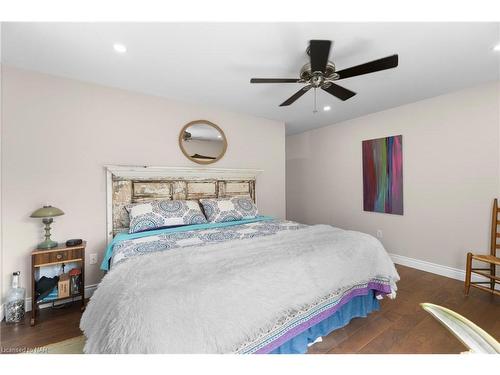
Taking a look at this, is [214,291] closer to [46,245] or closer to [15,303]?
[46,245]

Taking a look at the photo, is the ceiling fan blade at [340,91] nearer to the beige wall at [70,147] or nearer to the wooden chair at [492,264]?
the beige wall at [70,147]

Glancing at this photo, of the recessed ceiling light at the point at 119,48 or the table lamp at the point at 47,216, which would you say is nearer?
the recessed ceiling light at the point at 119,48

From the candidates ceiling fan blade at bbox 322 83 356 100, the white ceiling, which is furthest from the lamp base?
ceiling fan blade at bbox 322 83 356 100

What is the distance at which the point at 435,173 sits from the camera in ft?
9.55

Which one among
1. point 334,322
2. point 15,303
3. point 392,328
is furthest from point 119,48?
point 392,328

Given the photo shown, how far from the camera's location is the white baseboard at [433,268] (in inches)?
106

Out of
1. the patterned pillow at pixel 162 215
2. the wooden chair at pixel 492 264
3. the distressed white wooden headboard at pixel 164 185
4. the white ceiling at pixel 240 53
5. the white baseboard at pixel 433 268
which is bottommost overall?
the white baseboard at pixel 433 268

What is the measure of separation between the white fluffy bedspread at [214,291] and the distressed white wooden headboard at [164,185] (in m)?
1.37

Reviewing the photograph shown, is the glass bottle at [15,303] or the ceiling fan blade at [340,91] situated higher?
the ceiling fan blade at [340,91]

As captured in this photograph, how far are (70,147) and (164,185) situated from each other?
1039mm

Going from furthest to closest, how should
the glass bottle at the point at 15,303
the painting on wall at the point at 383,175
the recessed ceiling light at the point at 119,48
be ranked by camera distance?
the painting on wall at the point at 383,175 < the glass bottle at the point at 15,303 < the recessed ceiling light at the point at 119,48

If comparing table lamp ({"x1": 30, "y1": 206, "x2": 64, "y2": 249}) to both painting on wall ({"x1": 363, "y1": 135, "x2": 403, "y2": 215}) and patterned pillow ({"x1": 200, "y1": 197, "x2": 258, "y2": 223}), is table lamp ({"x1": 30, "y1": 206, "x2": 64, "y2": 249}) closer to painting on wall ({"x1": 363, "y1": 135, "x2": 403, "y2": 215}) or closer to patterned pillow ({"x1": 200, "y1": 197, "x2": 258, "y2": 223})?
patterned pillow ({"x1": 200, "y1": 197, "x2": 258, "y2": 223})

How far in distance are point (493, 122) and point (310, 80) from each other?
232 centimetres

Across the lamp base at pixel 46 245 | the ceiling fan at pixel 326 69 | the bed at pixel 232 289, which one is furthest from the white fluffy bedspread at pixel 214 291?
the ceiling fan at pixel 326 69
